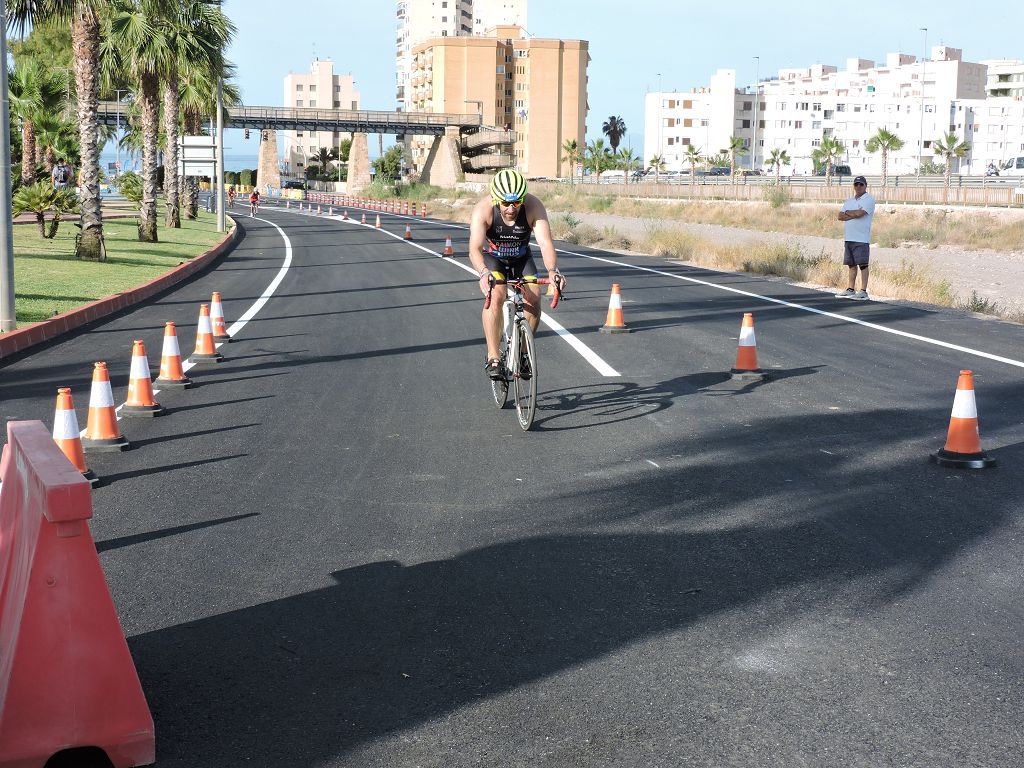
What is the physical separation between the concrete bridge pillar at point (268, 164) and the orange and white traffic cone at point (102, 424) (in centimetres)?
13590

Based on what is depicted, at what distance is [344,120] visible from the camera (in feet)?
411

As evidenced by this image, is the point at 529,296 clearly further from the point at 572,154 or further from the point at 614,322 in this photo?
the point at 572,154

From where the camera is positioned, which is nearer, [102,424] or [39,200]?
[102,424]

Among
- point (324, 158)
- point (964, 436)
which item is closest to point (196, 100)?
point (964, 436)

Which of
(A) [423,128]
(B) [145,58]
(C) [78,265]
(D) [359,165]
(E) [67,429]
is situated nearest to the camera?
(E) [67,429]

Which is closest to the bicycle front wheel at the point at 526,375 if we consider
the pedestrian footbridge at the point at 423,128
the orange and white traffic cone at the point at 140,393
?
the orange and white traffic cone at the point at 140,393

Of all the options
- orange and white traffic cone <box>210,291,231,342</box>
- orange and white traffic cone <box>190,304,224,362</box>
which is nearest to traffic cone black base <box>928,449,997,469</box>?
orange and white traffic cone <box>190,304,224,362</box>

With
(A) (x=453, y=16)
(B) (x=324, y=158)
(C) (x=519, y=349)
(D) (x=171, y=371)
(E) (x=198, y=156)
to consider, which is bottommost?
(D) (x=171, y=371)

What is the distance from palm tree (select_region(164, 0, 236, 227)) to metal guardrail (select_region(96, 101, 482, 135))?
78405 mm

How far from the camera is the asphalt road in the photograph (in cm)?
405

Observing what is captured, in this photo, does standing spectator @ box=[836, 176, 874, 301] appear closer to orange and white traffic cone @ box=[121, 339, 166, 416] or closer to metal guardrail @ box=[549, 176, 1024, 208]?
orange and white traffic cone @ box=[121, 339, 166, 416]

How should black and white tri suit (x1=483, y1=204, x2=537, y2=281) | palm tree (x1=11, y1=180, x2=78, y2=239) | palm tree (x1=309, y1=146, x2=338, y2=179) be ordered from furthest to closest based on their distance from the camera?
1. palm tree (x1=309, y1=146, x2=338, y2=179)
2. palm tree (x1=11, y1=180, x2=78, y2=239)
3. black and white tri suit (x1=483, y1=204, x2=537, y2=281)

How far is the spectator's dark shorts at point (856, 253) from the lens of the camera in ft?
64.1

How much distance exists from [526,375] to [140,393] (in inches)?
129
